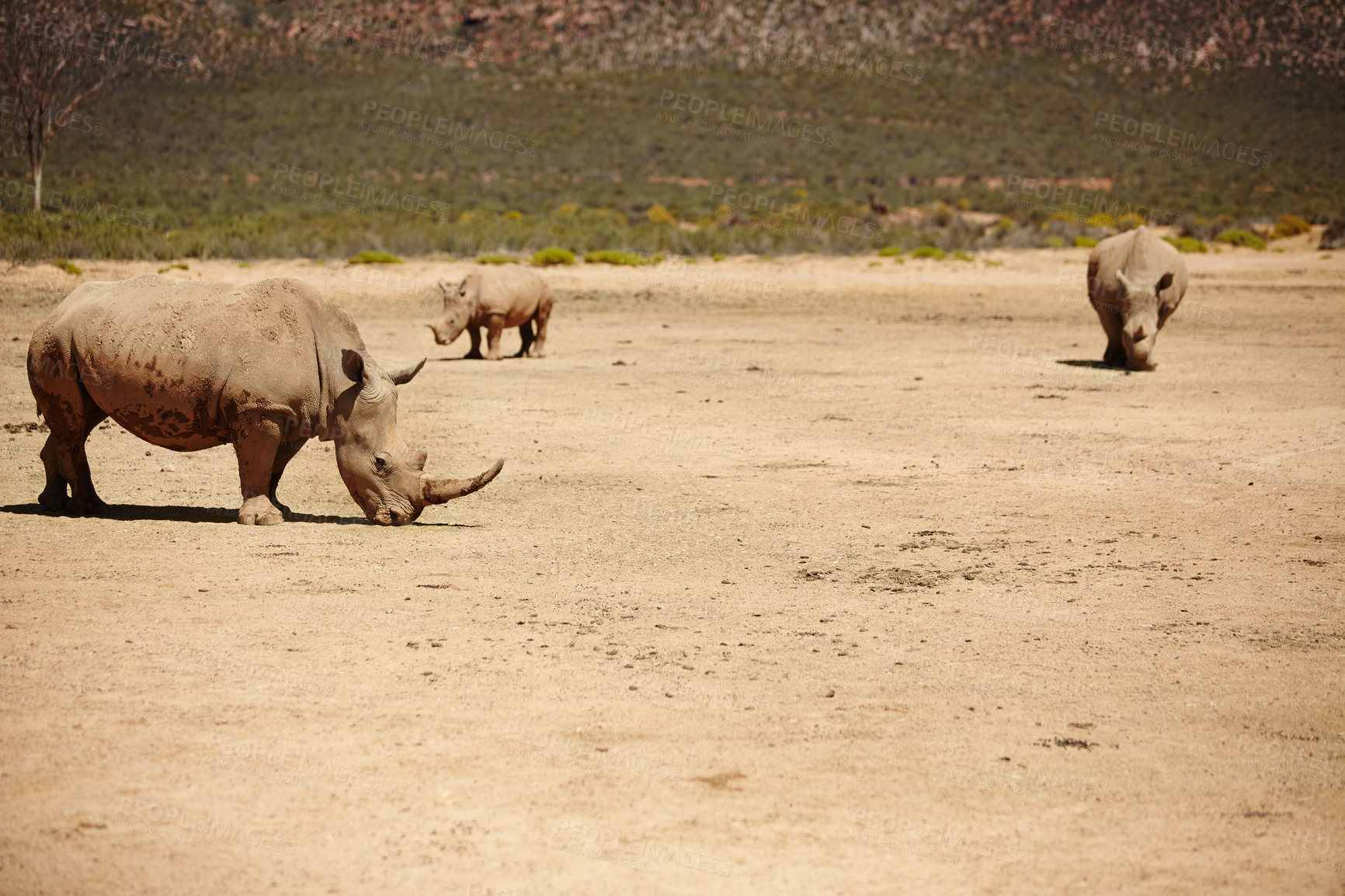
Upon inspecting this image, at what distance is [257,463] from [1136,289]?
12.7 metres

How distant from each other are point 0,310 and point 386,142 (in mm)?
44933

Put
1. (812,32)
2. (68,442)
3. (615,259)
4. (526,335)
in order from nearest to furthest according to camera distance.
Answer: (68,442) < (526,335) < (615,259) < (812,32)

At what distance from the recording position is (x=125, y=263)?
2692cm

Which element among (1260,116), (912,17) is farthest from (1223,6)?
(912,17)

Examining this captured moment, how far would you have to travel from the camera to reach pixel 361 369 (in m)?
8.34

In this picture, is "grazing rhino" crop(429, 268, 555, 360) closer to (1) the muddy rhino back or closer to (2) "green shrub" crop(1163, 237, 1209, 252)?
(1) the muddy rhino back

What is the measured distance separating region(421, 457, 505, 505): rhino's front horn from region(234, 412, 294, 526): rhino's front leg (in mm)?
1010

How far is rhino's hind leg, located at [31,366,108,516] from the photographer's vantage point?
845cm

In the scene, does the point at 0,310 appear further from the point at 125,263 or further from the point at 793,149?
the point at 793,149

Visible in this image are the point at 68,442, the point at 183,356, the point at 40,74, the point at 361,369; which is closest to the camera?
the point at 183,356

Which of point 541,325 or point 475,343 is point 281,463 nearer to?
point 475,343

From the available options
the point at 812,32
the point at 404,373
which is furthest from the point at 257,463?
the point at 812,32

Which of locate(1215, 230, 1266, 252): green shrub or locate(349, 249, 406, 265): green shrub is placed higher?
locate(1215, 230, 1266, 252): green shrub

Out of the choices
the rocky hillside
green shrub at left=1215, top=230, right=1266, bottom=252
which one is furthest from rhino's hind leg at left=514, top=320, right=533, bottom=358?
the rocky hillside
